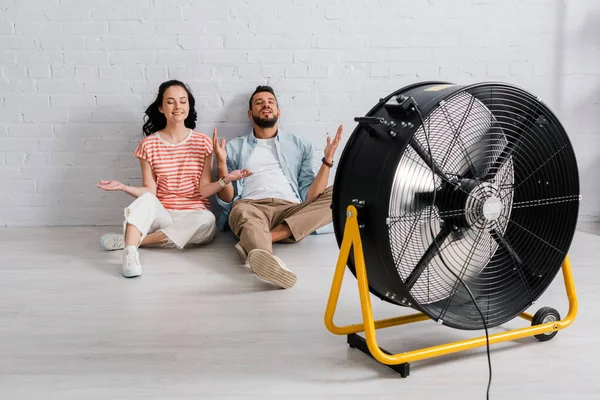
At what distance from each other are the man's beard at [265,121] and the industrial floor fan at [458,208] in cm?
186

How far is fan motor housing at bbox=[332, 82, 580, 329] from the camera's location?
1852 millimetres

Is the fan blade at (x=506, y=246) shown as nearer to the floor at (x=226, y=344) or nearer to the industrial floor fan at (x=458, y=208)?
the industrial floor fan at (x=458, y=208)

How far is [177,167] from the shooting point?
3.83 metres

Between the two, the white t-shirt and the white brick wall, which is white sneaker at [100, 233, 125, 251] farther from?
the white t-shirt

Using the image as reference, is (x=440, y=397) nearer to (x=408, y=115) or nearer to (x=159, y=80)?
(x=408, y=115)

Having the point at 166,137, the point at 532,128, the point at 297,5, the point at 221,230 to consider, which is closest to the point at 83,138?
the point at 166,137

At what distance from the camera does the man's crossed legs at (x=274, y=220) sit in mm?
3170

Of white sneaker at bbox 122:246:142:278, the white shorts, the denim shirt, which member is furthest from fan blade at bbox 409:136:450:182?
the denim shirt

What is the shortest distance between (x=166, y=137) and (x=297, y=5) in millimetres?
1121

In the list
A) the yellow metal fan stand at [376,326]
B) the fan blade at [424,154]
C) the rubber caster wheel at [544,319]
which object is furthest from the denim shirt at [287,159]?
the fan blade at [424,154]

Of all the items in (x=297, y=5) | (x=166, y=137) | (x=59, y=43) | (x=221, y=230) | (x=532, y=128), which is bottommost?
(x=221, y=230)

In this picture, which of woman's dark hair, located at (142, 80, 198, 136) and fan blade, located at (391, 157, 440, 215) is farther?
woman's dark hair, located at (142, 80, 198, 136)

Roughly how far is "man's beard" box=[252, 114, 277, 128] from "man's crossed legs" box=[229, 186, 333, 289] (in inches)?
18.2

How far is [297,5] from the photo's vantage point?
3.96 m
